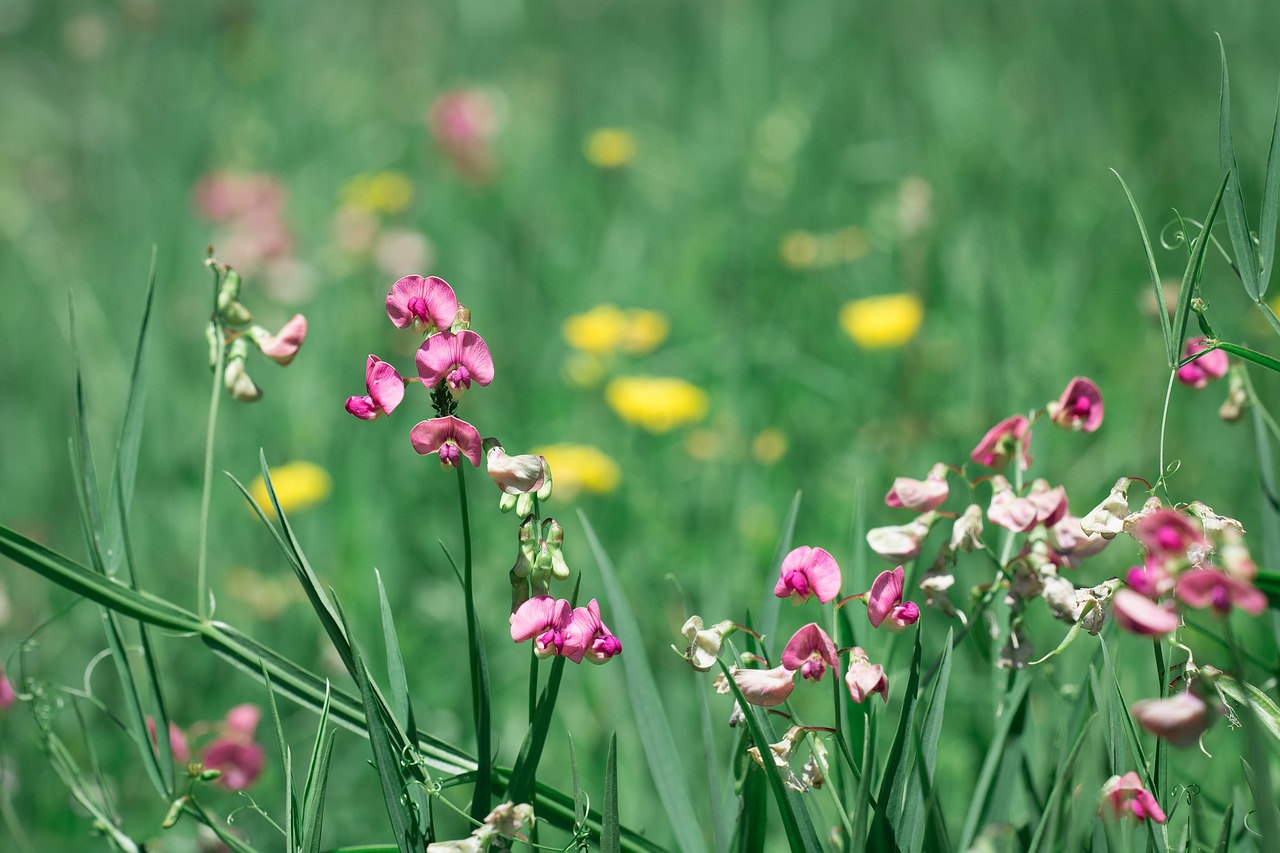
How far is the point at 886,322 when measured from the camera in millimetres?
2240

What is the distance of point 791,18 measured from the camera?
4438mm

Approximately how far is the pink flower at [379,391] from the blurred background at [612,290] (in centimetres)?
26

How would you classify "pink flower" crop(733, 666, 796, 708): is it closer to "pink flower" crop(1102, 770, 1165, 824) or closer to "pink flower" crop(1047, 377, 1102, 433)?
"pink flower" crop(1102, 770, 1165, 824)

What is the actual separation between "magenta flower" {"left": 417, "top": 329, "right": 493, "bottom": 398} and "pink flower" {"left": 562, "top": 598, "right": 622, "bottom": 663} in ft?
0.54

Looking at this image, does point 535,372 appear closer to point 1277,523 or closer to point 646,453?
point 646,453

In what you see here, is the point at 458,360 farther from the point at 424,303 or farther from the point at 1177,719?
the point at 1177,719

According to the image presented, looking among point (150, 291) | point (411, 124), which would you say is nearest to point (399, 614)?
point (150, 291)

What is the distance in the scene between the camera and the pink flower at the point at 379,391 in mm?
727

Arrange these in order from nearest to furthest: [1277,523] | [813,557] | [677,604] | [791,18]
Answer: [813,557]
[1277,523]
[677,604]
[791,18]

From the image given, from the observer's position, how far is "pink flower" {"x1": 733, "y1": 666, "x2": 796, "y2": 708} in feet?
2.25

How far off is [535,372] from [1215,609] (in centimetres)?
218

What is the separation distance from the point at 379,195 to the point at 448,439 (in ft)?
7.74

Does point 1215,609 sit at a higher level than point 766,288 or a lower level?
higher

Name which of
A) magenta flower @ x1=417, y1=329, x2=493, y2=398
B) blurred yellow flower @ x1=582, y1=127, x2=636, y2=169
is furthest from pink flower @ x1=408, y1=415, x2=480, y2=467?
blurred yellow flower @ x1=582, y1=127, x2=636, y2=169
